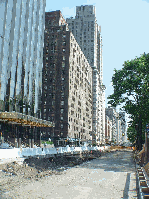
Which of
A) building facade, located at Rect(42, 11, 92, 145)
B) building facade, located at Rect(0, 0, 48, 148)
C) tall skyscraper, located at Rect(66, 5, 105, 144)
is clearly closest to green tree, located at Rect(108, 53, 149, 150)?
building facade, located at Rect(0, 0, 48, 148)

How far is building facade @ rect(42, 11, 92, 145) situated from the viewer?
86956mm

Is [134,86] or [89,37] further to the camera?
[89,37]

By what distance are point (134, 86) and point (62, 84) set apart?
47.9 m

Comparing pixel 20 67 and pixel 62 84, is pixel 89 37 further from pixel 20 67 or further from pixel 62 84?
pixel 20 67

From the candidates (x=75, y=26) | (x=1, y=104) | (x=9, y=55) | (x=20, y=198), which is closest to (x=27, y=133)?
(x=1, y=104)

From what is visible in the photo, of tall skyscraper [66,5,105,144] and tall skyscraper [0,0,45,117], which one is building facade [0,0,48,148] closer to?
tall skyscraper [0,0,45,117]

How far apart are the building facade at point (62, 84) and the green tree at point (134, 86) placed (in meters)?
41.3

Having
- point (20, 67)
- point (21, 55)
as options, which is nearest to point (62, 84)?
point (21, 55)

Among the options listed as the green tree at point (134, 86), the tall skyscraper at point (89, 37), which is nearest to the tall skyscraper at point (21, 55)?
the green tree at point (134, 86)

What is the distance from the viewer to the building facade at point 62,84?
87.0 metres

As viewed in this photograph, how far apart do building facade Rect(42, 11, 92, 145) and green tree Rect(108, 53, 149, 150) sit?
136 ft

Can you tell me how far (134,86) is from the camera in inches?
1785

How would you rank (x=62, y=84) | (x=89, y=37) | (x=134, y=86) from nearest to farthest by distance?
(x=134, y=86), (x=62, y=84), (x=89, y=37)

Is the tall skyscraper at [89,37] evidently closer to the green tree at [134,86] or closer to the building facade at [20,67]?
the building facade at [20,67]
